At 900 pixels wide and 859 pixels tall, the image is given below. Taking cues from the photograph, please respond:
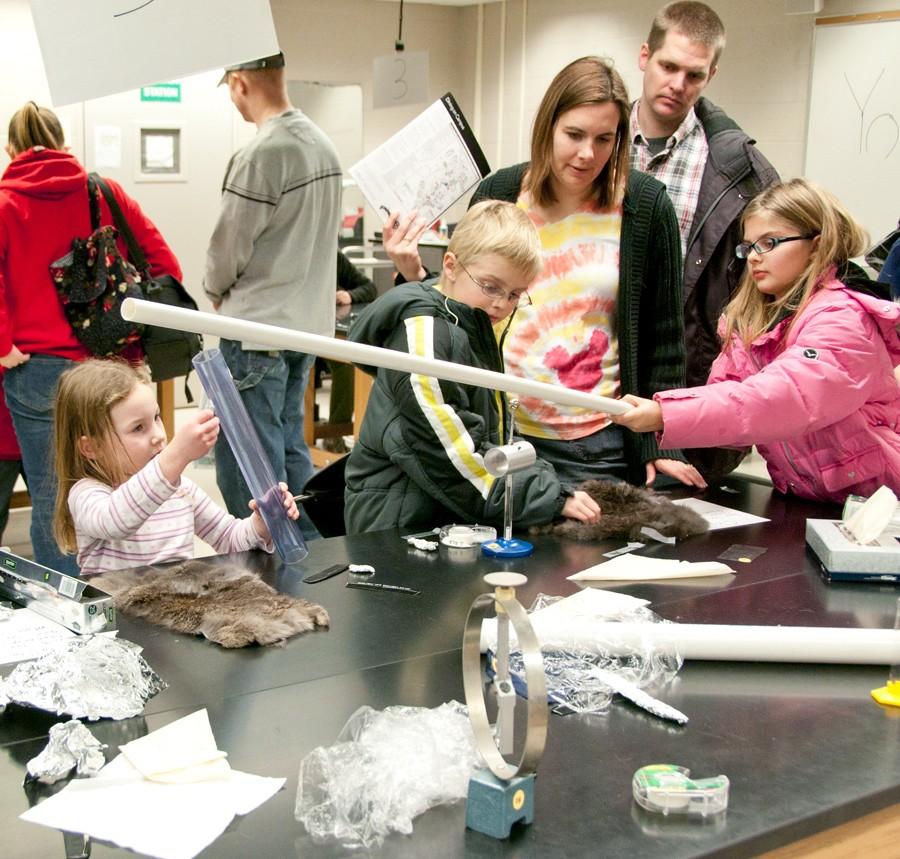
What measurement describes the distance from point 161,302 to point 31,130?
568mm

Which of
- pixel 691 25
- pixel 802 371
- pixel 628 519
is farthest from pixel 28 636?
pixel 691 25

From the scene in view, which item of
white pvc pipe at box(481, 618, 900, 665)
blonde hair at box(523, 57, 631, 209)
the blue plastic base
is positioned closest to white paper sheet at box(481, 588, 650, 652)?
white pvc pipe at box(481, 618, 900, 665)

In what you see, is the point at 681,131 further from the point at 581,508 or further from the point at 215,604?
the point at 215,604

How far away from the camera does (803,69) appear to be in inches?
235

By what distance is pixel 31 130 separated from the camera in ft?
Answer: 10.0

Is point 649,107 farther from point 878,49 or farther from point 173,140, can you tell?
point 173,140

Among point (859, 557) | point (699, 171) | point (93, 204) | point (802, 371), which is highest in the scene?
point (699, 171)

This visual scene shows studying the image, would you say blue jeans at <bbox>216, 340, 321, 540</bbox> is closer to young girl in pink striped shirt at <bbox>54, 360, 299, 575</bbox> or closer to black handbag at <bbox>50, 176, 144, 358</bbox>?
black handbag at <bbox>50, 176, 144, 358</bbox>

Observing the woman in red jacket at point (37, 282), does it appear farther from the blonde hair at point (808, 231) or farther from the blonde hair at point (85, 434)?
the blonde hair at point (808, 231)

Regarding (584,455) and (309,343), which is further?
(584,455)

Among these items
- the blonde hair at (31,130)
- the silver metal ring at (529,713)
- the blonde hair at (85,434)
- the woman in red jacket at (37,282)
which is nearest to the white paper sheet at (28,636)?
the blonde hair at (85,434)

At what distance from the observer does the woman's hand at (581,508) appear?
197 cm

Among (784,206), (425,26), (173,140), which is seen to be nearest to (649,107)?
(784,206)

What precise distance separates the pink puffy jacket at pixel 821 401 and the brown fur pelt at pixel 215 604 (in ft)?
2.52
